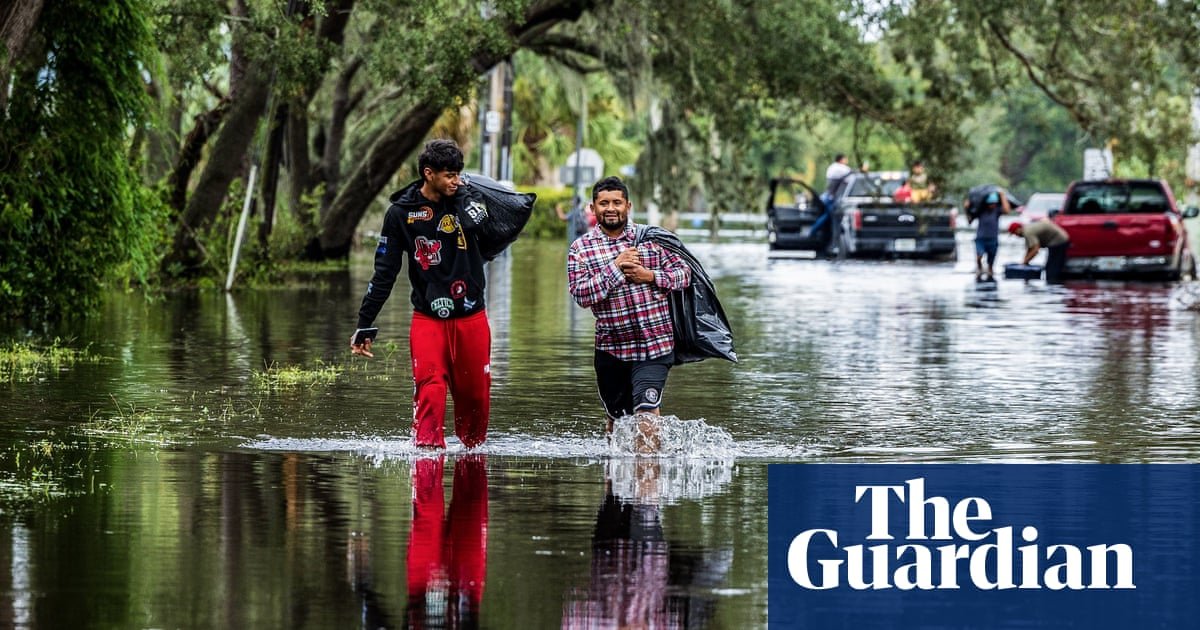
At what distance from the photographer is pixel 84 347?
1869 cm

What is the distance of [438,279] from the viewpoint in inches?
445

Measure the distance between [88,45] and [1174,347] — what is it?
31.9 feet

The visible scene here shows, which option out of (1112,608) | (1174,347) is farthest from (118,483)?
(1174,347)

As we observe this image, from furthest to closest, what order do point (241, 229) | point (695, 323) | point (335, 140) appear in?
point (335, 140), point (241, 229), point (695, 323)

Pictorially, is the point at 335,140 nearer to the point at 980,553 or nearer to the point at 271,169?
the point at 271,169

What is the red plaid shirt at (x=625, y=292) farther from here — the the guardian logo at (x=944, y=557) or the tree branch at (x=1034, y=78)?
the tree branch at (x=1034, y=78)

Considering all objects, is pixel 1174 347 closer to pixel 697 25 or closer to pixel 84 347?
pixel 84 347

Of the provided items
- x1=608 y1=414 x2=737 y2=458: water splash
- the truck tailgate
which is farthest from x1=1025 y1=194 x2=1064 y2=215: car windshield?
x1=608 y1=414 x2=737 y2=458: water splash

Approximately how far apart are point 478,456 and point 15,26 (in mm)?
8743

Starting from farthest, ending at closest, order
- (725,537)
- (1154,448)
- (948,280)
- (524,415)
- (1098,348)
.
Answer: (948,280), (1098,348), (524,415), (1154,448), (725,537)

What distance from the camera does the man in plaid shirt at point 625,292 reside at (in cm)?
1122

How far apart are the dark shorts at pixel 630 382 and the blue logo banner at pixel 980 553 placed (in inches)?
44.6

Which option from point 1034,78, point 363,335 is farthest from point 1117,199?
point 363,335

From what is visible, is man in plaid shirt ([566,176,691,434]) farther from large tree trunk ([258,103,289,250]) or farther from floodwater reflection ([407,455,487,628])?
large tree trunk ([258,103,289,250])
